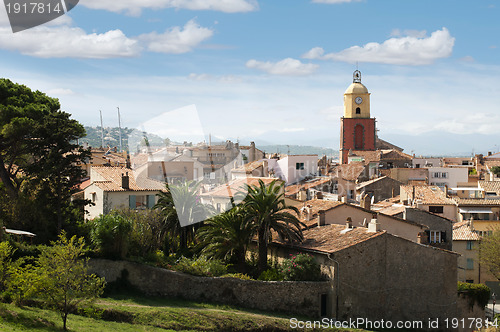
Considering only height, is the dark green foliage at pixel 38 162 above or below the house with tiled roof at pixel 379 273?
above

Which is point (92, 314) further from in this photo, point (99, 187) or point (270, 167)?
point (270, 167)

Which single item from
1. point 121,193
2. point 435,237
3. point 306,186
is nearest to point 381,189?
point 306,186

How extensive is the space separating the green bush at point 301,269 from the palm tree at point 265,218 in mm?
2129

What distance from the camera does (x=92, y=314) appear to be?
86.1 feet

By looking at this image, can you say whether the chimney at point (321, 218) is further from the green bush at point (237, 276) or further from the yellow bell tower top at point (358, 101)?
the yellow bell tower top at point (358, 101)

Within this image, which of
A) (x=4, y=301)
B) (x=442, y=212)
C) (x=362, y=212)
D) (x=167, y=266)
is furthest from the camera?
(x=442, y=212)

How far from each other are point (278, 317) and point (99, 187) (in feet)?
68.2

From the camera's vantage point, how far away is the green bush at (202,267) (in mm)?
31312

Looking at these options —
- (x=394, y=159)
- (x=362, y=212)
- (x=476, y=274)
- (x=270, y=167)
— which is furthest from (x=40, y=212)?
(x=394, y=159)

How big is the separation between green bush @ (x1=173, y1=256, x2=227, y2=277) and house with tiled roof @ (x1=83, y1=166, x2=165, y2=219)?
12.9m

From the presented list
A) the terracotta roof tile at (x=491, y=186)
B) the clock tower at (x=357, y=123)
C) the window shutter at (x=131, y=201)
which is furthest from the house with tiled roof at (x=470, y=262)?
the clock tower at (x=357, y=123)

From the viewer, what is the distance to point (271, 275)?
32.6m

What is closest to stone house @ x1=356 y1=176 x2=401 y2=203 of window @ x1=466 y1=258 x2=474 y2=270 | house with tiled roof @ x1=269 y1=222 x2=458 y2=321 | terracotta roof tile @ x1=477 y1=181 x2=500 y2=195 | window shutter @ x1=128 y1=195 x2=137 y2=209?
terracotta roof tile @ x1=477 y1=181 x2=500 y2=195

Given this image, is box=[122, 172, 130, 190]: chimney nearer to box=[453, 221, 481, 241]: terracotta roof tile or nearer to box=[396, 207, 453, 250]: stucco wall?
box=[396, 207, 453, 250]: stucco wall
